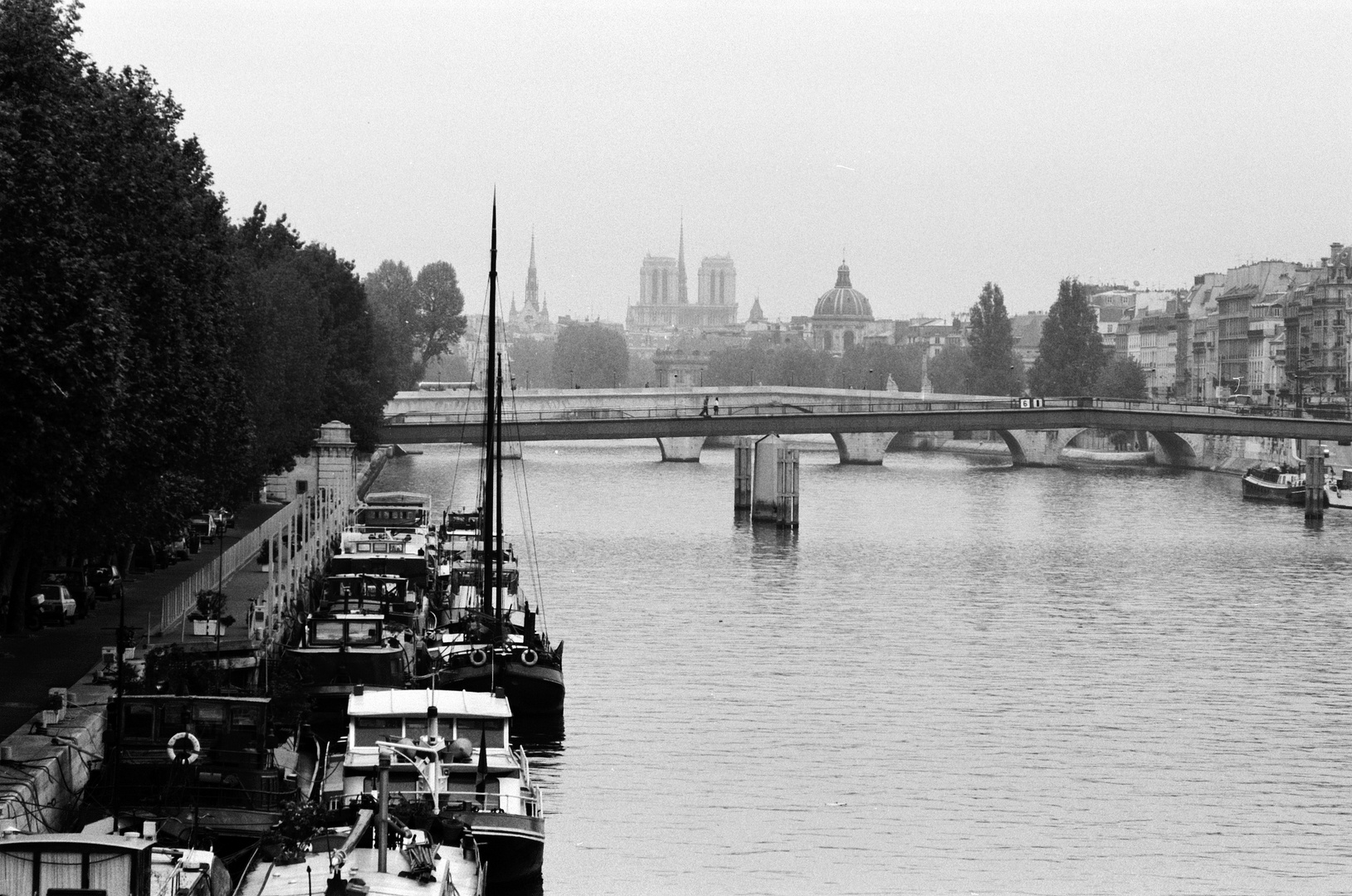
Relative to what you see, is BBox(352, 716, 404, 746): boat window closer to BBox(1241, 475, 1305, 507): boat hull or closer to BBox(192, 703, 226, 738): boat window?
BBox(192, 703, 226, 738): boat window

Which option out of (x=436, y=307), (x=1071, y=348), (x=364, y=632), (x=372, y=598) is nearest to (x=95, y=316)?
(x=364, y=632)

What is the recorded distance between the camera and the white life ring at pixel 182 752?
65.0 ft

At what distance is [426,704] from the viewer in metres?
22.7

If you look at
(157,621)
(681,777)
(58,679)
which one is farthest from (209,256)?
(681,777)

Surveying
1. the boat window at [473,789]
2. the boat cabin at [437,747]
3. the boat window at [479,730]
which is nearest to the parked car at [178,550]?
the boat cabin at [437,747]

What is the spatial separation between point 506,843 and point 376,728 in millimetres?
3088

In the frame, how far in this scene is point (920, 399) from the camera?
355ft

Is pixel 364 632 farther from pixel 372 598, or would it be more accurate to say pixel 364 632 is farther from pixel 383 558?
pixel 383 558

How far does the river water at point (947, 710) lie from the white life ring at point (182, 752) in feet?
11.9

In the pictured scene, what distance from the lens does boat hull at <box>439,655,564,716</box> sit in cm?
2752

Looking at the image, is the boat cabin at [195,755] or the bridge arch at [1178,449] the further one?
the bridge arch at [1178,449]

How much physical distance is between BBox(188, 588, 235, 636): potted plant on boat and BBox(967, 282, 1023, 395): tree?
9924 cm

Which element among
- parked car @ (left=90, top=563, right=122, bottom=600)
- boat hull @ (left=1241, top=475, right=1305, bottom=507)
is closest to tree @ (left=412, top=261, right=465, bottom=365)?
boat hull @ (left=1241, top=475, right=1305, bottom=507)

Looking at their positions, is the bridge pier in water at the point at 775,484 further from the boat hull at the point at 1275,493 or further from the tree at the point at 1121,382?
the tree at the point at 1121,382
